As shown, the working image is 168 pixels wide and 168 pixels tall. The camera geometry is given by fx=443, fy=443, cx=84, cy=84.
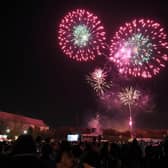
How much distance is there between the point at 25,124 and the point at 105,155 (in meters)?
75.0

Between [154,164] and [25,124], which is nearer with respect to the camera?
[154,164]

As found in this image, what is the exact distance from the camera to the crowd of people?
484 centimetres

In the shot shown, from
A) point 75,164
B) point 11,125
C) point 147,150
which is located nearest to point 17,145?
point 75,164

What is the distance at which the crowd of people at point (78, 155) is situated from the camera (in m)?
4.84

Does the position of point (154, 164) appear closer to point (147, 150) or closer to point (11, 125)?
point (147, 150)

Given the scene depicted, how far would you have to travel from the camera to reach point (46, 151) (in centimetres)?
1480

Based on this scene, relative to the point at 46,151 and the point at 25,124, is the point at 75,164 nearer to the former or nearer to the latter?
the point at 46,151

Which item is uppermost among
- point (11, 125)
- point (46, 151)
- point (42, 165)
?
point (11, 125)

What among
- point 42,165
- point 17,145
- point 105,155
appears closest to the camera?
point 42,165

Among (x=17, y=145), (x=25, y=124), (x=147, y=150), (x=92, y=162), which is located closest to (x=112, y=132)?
(x=25, y=124)

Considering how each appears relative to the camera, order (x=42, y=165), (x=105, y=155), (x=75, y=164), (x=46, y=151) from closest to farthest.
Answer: (x=42, y=165) < (x=75, y=164) < (x=46, y=151) < (x=105, y=155)

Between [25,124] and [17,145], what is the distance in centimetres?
8580

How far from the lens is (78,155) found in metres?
10.6

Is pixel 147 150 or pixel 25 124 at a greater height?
pixel 25 124
